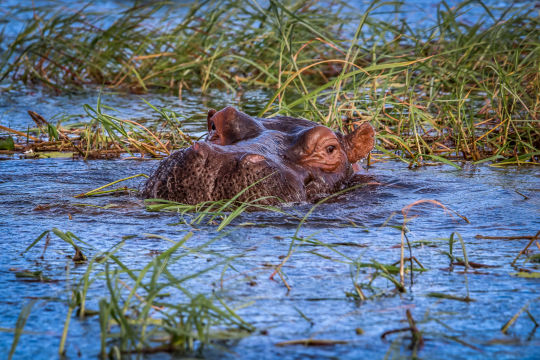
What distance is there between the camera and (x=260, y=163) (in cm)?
379

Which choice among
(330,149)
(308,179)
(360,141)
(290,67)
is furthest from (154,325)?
(290,67)

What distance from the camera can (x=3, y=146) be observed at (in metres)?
6.03

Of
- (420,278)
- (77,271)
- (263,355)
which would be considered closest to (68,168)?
(77,271)

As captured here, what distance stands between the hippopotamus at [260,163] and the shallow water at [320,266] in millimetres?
138

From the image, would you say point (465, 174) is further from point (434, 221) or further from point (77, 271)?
point (77, 271)

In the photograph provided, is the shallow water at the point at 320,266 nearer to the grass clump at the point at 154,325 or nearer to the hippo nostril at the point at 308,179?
the grass clump at the point at 154,325

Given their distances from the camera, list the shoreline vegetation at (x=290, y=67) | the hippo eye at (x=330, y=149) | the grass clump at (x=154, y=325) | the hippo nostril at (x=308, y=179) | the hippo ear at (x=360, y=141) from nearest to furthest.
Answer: the grass clump at (x=154, y=325) < the hippo nostril at (x=308, y=179) < the hippo eye at (x=330, y=149) < the hippo ear at (x=360, y=141) < the shoreline vegetation at (x=290, y=67)

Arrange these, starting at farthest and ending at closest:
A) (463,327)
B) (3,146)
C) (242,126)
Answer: (3,146) → (242,126) → (463,327)

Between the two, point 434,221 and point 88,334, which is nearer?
point 88,334

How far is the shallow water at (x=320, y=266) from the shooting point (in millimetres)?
2174

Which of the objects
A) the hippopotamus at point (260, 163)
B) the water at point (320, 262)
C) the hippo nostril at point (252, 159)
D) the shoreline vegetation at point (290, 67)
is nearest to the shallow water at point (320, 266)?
the water at point (320, 262)

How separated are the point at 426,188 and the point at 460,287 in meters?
2.27

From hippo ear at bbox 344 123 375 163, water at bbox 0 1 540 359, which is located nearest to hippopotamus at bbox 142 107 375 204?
hippo ear at bbox 344 123 375 163

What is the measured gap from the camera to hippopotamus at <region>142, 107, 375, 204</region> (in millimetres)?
3686
